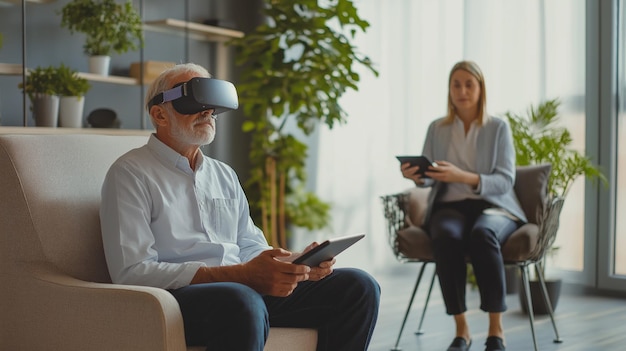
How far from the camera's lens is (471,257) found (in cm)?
323

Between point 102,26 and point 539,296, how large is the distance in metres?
2.55

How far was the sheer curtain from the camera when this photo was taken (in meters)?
4.60

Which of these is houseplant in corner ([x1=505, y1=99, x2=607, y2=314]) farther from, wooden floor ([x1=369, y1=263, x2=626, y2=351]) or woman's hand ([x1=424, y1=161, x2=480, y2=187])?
woman's hand ([x1=424, y1=161, x2=480, y2=187])

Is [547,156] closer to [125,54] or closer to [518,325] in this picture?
[518,325]

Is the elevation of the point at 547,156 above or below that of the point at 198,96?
below

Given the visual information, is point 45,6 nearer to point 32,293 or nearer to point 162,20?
point 162,20

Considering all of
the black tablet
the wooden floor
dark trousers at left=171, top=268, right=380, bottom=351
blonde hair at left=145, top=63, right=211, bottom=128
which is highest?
blonde hair at left=145, top=63, right=211, bottom=128

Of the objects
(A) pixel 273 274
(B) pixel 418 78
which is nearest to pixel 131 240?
(A) pixel 273 274

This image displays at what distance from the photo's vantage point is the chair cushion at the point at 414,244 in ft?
11.0

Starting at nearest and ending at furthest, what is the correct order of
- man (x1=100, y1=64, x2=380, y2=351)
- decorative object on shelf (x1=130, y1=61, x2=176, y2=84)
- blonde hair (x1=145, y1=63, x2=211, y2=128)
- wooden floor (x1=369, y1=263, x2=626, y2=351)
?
man (x1=100, y1=64, x2=380, y2=351) < blonde hair (x1=145, y1=63, x2=211, y2=128) < wooden floor (x1=369, y1=263, x2=626, y2=351) < decorative object on shelf (x1=130, y1=61, x2=176, y2=84)

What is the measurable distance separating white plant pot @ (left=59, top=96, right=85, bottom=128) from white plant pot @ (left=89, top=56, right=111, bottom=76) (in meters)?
0.33

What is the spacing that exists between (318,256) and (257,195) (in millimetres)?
3196

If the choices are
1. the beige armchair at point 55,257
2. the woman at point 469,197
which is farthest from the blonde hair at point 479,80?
the beige armchair at point 55,257

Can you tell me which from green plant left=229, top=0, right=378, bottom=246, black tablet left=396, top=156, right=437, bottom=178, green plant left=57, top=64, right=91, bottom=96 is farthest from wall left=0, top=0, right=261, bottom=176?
black tablet left=396, top=156, right=437, bottom=178
